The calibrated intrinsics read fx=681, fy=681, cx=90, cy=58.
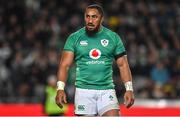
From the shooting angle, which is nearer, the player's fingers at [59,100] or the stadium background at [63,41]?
the player's fingers at [59,100]

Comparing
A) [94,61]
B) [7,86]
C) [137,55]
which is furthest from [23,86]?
[94,61]

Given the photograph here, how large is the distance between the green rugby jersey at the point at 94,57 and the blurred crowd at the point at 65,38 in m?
8.39

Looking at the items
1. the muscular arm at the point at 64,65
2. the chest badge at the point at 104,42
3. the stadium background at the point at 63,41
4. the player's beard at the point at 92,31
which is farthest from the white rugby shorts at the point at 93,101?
the stadium background at the point at 63,41

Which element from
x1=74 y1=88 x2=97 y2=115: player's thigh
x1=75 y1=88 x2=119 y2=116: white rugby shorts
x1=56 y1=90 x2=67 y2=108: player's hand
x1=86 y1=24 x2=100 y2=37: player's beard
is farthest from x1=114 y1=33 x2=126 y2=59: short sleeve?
x1=56 y1=90 x2=67 y2=108: player's hand

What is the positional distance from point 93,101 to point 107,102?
180mm

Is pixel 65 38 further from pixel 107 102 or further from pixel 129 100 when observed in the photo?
pixel 129 100

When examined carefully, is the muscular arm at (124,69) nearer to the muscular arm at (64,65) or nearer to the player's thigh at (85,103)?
the player's thigh at (85,103)

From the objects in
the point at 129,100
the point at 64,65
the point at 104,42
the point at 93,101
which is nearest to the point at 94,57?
the point at 104,42

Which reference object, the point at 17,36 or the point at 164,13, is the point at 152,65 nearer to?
the point at 164,13

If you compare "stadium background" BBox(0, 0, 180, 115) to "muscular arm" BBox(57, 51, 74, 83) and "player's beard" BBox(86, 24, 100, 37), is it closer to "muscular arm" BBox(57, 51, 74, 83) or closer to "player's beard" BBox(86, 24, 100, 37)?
"player's beard" BBox(86, 24, 100, 37)

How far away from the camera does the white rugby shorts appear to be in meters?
8.09

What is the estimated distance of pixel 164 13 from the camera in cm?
A: 1944

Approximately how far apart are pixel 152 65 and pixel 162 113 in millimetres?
3290

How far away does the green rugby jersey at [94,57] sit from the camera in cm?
815
